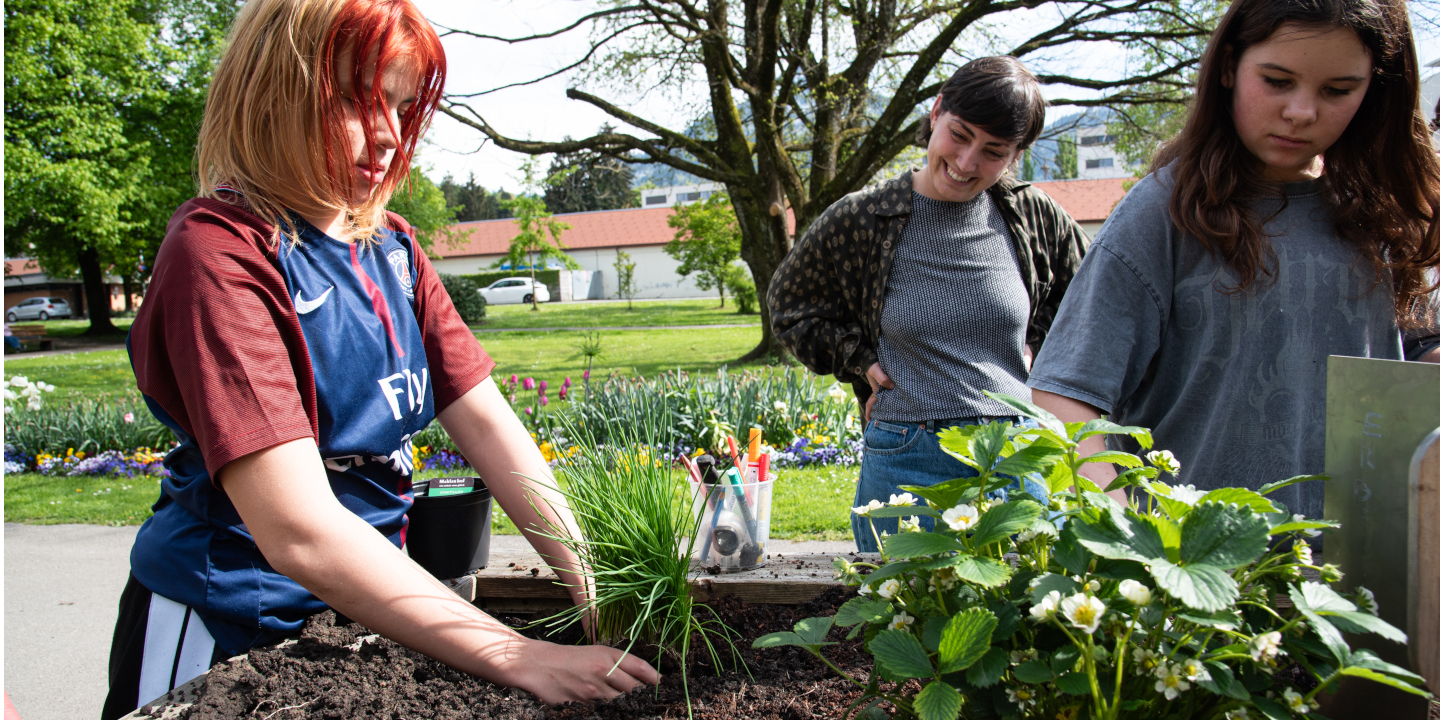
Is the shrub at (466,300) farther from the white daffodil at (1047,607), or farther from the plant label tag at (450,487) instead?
the white daffodil at (1047,607)

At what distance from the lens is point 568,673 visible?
1196mm

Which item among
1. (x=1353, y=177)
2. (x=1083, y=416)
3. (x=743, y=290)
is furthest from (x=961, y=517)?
(x=743, y=290)

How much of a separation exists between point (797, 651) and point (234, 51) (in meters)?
1.26

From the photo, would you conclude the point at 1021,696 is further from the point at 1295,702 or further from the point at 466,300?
the point at 466,300

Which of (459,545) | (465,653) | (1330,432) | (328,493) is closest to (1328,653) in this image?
(1330,432)

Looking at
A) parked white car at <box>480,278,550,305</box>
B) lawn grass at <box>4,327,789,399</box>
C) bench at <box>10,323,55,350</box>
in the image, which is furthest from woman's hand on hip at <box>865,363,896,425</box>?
parked white car at <box>480,278,550,305</box>

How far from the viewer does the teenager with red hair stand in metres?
1.05

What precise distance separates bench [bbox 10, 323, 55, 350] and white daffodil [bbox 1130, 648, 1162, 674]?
2555 cm

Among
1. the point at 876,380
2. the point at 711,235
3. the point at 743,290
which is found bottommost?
the point at 743,290

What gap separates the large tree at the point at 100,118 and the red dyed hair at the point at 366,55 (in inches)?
674

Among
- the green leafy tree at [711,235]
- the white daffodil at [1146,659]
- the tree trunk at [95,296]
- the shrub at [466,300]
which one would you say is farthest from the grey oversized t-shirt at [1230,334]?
the tree trunk at [95,296]

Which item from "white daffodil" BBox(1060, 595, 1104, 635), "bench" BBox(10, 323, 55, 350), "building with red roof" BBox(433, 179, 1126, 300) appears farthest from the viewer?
"building with red roof" BBox(433, 179, 1126, 300)

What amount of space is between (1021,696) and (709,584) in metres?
0.81

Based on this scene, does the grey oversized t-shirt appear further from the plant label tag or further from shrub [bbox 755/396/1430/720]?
the plant label tag
